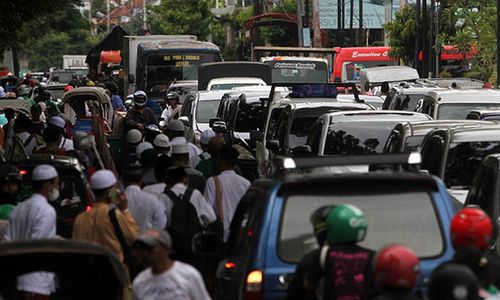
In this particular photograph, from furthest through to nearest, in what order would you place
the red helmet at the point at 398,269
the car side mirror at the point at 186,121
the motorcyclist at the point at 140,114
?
the car side mirror at the point at 186,121
the motorcyclist at the point at 140,114
the red helmet at the point at 398,269

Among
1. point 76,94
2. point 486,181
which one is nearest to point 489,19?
point 76,94

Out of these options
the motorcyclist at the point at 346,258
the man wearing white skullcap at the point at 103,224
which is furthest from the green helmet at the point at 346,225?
the man wearing white skullcap at the point at 103,224

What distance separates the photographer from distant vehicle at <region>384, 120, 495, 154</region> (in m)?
16.1

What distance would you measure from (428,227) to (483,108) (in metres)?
13.0

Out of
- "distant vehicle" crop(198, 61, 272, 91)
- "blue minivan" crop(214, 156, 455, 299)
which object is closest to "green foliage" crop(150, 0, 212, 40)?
"distant vehicle" crop(198, 61, 272, 91)

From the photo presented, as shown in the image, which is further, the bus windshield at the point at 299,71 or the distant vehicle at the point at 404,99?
the bus windshield at the point at 299,71

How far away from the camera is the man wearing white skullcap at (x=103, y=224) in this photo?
33.0 ft

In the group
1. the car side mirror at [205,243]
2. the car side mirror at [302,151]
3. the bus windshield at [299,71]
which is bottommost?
the bus windshield at [299,71]

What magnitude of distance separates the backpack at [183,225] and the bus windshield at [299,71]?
3246cm

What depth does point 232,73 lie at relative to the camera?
38.9 m

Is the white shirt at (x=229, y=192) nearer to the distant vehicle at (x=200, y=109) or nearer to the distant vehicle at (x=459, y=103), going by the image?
the distant vehicle at (x=459, y=103)

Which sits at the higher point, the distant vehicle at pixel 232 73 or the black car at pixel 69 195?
the black car at pixel 69 195

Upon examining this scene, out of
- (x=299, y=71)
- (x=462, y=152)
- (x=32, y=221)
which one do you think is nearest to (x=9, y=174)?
(x=32, y=221)

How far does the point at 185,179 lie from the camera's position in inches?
467
